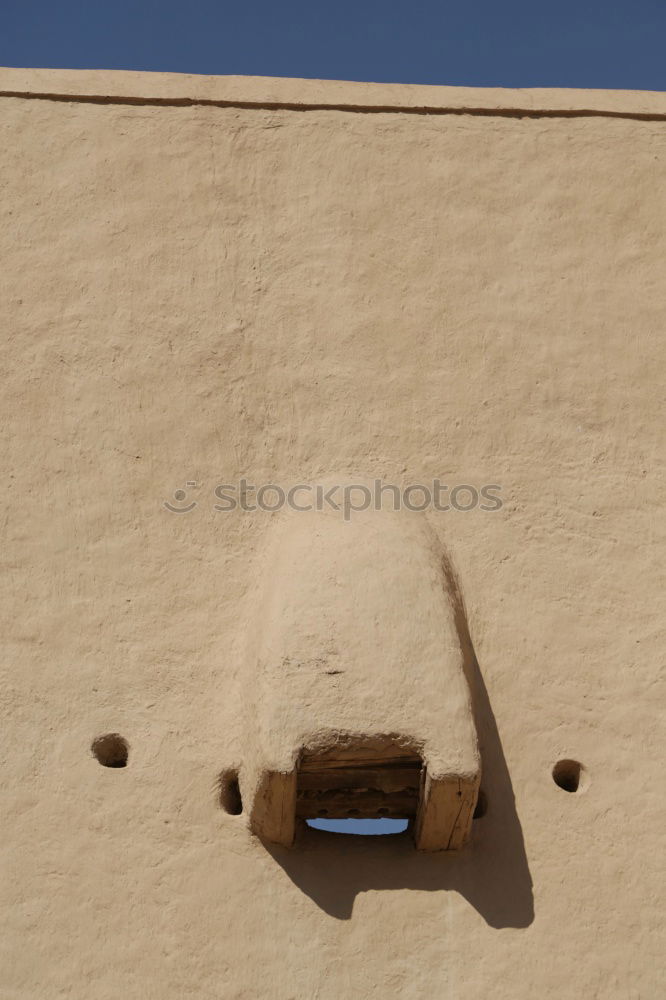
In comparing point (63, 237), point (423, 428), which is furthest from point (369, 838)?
point (63, 237)

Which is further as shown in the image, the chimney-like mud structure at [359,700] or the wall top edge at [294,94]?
the wall top edge at [294,94]

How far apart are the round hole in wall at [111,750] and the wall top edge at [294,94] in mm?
2284

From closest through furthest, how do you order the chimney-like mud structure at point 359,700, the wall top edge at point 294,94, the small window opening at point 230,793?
the chimney-like mud structure at point 359,700, the small window opening at point 230,793, the wall top edge at point 294,94

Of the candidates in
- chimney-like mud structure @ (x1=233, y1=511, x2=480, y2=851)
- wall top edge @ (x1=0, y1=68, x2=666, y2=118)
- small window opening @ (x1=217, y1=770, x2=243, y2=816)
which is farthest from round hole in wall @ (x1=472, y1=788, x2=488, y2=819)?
wall top edge @ (x1=0, y1=68, x2=666, y2=118)

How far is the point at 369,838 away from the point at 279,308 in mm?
1787

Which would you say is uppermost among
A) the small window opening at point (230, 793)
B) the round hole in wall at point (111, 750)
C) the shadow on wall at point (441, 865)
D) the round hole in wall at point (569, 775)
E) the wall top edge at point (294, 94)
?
the wall top edge at point (294, 94)

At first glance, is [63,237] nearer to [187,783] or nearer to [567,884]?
[187,783]

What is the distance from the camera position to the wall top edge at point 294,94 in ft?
19.2

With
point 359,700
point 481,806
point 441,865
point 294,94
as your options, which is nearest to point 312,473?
point 359,700

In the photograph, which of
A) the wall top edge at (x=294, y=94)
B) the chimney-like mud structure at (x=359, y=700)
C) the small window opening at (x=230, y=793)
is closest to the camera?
the chimney-like mud structure at (x=359, y=700)

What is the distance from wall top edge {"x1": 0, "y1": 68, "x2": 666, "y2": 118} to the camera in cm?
586

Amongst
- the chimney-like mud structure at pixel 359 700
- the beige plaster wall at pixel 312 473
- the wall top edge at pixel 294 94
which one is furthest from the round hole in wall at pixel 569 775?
the wall top edge at pixel 294 94

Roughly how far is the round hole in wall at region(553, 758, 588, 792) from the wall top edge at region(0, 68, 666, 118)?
235cm

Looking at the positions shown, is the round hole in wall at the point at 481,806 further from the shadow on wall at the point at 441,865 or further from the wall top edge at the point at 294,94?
the wall top edge at the point at 294,94
